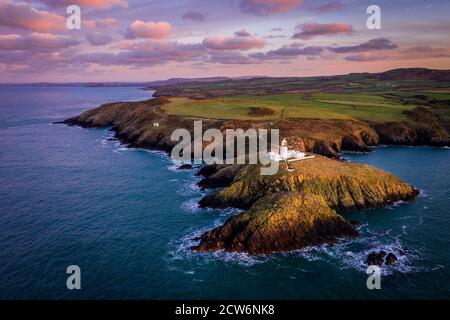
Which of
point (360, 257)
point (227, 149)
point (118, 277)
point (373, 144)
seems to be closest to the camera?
point (118, 277)

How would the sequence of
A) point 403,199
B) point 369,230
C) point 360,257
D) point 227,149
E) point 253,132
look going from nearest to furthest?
1. point 360,257
2. point 369,230
3. point 403,199
4. point 227,149
5. point 253,132

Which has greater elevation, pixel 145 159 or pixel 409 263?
pixel 145 159

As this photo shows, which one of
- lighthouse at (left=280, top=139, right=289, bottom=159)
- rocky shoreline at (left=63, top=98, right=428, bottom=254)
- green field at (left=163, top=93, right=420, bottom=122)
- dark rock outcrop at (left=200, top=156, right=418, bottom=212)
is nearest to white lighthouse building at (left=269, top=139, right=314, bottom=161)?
lighthouse at (left=280, top=139, right=289, bottom=159)

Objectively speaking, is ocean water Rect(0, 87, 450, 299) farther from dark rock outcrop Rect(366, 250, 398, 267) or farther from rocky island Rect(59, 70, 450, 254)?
rocky island Rect(59, 70, 450, 254)

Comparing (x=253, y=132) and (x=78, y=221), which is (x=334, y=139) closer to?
(x=253, y=132)

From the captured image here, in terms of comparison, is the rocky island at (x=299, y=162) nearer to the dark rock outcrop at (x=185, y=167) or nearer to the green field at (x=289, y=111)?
the green field at (x=289, y=111)

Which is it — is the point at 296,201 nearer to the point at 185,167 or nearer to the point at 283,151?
the point at 283,151

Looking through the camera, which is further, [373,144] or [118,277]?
[373,144]
